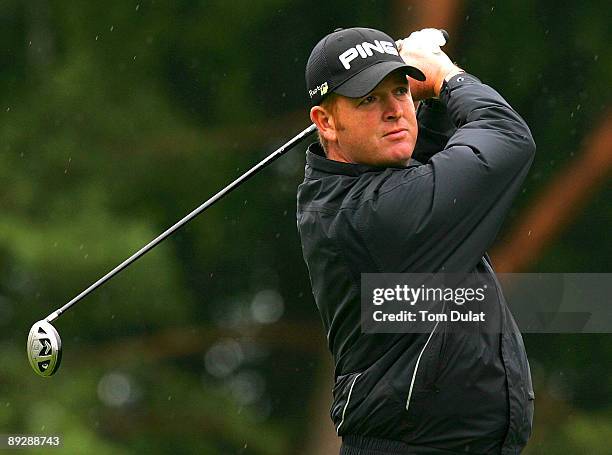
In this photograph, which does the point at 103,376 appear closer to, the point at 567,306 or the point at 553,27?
the point at 567,306

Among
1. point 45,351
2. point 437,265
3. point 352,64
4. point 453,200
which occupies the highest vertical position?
point 352,64

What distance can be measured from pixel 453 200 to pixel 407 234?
125mm

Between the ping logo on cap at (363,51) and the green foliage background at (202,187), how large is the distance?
18.1 feet

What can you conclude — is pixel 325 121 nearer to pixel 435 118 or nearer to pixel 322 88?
pixel 322 88

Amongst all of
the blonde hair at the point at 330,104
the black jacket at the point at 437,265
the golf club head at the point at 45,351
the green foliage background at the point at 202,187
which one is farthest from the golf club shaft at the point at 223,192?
the green foliage background at the point at 202,187

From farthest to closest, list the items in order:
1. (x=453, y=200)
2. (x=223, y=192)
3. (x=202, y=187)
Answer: (x=202, y=187) → (x=223, y=192) → (x=453, y=200)

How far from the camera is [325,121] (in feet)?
10.3

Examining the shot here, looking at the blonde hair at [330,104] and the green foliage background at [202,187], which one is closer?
the blonde hair at [330,104]

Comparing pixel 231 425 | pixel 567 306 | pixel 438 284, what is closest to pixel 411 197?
pixel 438 284

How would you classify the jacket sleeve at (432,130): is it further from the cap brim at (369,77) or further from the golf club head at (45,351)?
the golf club head at (45,351)

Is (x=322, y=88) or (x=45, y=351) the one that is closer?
(x=322, y=88)

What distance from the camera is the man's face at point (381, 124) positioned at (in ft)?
9.98

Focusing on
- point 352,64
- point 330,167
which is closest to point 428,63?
point 352,64

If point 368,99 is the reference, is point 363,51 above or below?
above
